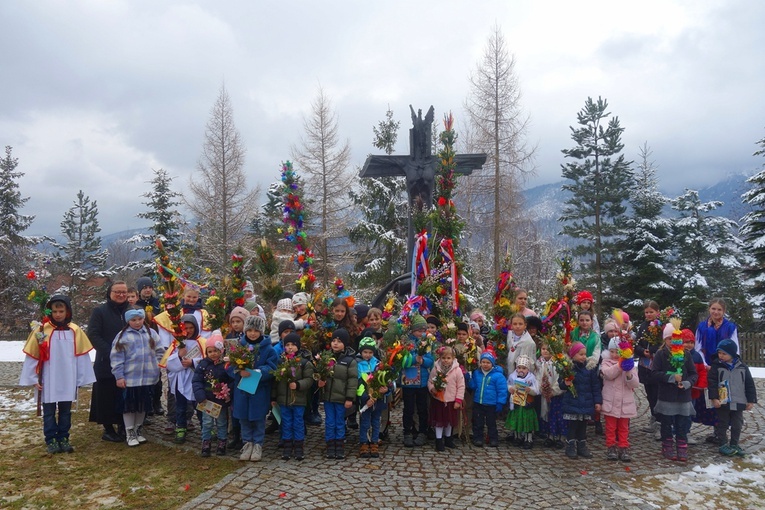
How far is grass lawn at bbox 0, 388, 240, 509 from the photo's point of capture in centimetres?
508

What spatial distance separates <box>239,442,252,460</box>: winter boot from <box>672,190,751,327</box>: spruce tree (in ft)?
77.1

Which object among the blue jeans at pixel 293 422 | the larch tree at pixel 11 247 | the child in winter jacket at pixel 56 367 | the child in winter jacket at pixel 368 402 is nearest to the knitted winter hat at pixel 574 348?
the child in winter jacket at pixel 368 402

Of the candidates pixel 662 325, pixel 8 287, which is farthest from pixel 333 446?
pixel 8 287

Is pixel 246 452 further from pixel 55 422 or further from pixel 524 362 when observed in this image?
pixel 524 362

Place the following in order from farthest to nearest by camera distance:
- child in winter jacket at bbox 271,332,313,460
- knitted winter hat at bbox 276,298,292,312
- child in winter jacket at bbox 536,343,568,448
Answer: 1. knitted winter hat at bbox 276,298,292,312
2. child in winter jacket at bbox 536,343,568,448
3. child in winter jacket at bbox 271,332,313,460

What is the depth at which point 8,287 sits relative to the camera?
2589cm

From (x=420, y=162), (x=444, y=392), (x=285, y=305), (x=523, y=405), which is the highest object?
(x=420, y=162)

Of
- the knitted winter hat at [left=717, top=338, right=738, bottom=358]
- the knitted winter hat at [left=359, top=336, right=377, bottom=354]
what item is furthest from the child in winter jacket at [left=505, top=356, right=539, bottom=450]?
the knitted winter hat at [left=717, top=338, right=738, bottom=358]

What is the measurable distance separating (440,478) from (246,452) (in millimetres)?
2309

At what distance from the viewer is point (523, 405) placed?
6.79 meters

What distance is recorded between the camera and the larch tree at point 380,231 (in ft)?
66.5

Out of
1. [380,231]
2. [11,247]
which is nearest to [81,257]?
[11,247]

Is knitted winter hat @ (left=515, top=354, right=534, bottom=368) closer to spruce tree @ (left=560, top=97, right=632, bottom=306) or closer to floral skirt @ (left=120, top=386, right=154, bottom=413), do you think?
floral skirt @ (left=120, top=386, right=154, bottom=413)

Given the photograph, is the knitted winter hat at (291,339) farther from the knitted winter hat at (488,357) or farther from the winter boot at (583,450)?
the winter boot at (583,450)
